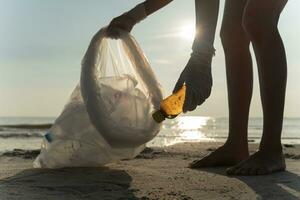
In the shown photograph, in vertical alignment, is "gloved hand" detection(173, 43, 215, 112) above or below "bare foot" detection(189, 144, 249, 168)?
above

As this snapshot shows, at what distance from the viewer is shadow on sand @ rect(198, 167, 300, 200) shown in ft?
6.08

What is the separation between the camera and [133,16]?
2580mm

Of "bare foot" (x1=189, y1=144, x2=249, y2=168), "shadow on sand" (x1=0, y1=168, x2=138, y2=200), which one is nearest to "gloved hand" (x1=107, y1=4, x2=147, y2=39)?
"shadow on sand" (x1=0, y1=168, x2=138, y2=200)

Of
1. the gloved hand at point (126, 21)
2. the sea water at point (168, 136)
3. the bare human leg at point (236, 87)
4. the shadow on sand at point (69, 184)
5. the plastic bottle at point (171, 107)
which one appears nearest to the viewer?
the shadow on sand at point (69, 184)

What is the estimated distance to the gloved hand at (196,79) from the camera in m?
2.20

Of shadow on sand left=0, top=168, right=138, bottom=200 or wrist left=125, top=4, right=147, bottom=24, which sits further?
wrist left=125, top=4, right=147, bottom=24

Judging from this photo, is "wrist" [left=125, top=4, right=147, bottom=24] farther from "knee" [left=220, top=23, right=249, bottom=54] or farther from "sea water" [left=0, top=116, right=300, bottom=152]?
"sea water" [left=0, top=116, right=300, bottom=152]

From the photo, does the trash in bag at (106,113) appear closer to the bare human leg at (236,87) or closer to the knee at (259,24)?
the bare human leg at (236,87)

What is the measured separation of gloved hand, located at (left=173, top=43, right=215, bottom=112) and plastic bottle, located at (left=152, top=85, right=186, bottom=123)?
0.24 ft

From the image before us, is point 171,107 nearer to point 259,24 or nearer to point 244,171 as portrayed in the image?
point 244,171

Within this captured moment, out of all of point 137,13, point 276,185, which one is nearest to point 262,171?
point 276,185

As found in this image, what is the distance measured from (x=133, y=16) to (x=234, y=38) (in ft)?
2.18

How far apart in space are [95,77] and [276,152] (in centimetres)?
106

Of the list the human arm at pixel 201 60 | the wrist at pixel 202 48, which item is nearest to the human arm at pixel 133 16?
the human arm at pixel 201 60
